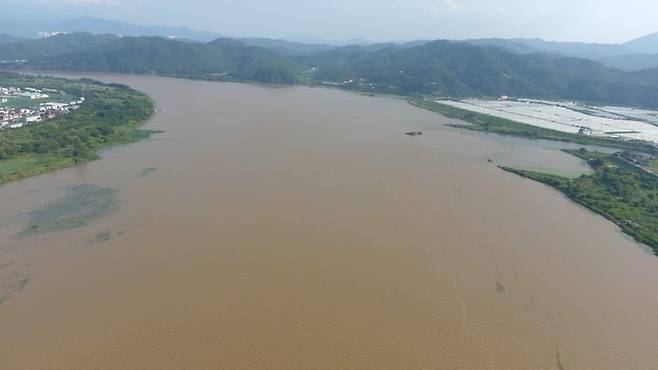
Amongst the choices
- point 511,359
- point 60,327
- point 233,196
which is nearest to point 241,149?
point 233,196

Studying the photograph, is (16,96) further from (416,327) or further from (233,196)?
(416,327)

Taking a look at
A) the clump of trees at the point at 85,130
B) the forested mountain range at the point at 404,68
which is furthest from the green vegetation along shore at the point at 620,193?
the forested mountain range at the point at 404,68

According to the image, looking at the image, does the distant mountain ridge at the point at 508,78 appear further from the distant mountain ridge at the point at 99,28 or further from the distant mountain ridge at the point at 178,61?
the distant mountain ridge at the point at 99,28

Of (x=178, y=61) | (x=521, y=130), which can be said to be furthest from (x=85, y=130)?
(x=178, y=61)

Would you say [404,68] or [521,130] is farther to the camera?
[404,68]

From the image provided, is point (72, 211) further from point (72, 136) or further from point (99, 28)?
point (99, 28)

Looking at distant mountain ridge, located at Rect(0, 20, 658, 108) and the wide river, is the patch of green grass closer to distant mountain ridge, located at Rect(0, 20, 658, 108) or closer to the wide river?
the wide river
